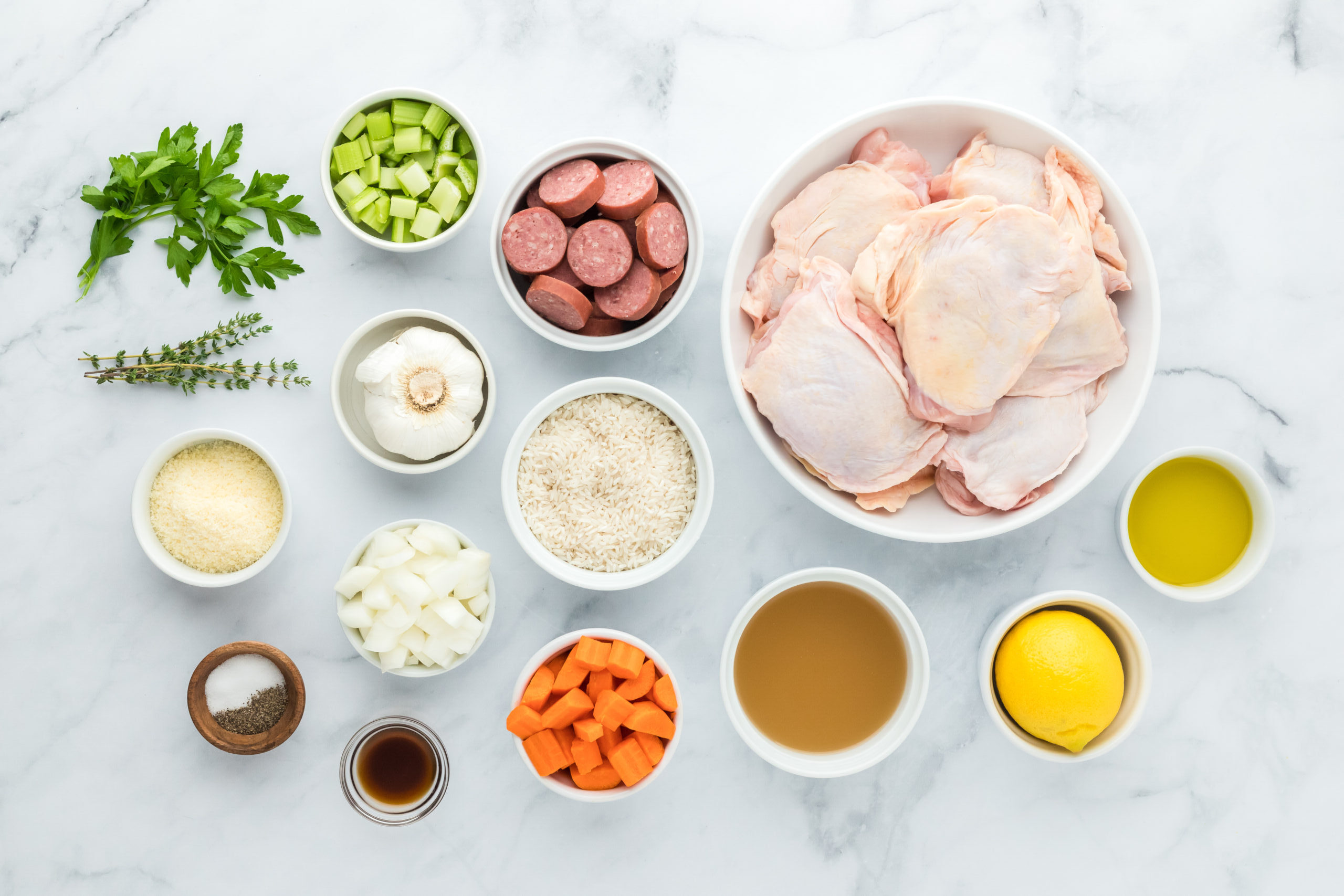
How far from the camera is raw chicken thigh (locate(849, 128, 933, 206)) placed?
1.64m

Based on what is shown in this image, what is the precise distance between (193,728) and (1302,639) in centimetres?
266

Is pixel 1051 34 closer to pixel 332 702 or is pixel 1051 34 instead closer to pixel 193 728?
pixel 332 702

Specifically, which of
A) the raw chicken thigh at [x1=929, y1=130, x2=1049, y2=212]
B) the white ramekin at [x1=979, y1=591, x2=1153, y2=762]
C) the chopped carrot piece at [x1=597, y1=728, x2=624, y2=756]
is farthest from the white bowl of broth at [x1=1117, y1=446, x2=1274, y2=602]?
the chopped carrot piece at [x1=597, y1=728, x2=624, y2=756]

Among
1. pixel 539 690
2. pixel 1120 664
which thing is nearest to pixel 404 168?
pixel 539 690

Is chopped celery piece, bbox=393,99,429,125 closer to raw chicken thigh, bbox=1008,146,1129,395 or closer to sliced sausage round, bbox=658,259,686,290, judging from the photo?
sliced sausage round, bbox=658,259,686,290

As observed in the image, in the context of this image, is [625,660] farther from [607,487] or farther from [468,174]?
[468,174]

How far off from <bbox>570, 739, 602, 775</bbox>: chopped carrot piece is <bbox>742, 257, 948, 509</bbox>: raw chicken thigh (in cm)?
73

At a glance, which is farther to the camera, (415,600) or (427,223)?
(427,223)

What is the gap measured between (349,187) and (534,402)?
0.60 m

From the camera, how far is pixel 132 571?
1888mm

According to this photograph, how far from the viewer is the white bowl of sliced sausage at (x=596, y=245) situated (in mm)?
1666

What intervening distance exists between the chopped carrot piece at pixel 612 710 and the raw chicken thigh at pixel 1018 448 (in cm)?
81

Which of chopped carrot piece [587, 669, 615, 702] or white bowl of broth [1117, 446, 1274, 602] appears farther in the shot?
white bowl of broth [1117, 446, 1274, 602]

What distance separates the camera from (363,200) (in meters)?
1.75
